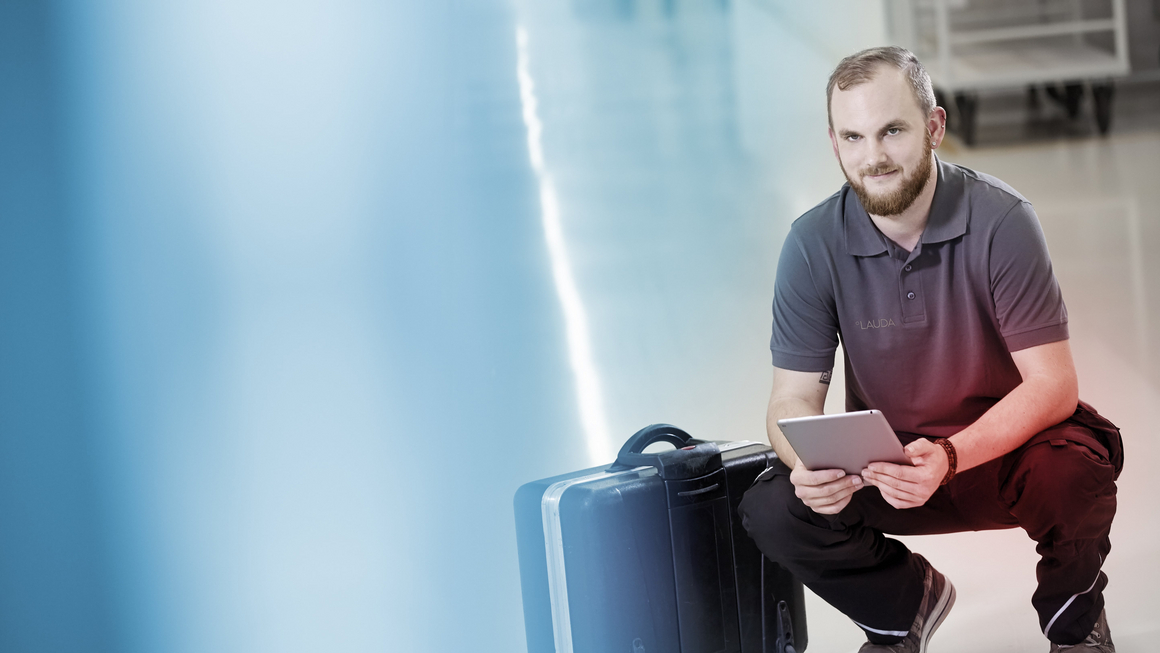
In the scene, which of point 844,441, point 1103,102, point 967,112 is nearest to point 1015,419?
point 844,441

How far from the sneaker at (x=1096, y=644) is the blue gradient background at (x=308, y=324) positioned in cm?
75

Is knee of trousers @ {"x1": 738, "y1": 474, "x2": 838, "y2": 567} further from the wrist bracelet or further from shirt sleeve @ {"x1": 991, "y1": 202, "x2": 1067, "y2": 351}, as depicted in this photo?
shirt sleeve @ {"x1": 991, "y1": 202, "x2": 1067, "y2": 351}

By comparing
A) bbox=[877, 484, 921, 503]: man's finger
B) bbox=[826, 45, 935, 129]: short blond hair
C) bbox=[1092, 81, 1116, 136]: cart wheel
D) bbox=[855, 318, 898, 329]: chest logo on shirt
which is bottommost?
bbox=[877, 484, 921, 503]: man's finger

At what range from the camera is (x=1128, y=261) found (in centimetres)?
308

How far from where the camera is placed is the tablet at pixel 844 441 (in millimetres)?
1096

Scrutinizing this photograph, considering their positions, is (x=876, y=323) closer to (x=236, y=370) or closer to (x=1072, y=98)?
(x=236, y=370)

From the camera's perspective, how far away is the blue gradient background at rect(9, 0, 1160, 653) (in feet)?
5.73

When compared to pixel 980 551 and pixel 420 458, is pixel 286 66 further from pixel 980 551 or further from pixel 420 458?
pixel 980 551

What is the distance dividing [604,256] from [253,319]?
122 centimetres

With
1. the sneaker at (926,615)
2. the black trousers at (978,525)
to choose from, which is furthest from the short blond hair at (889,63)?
the sneaker at (926,615)

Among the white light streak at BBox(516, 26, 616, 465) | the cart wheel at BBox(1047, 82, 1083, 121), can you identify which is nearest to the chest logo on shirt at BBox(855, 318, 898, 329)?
the white light streak at BBox(516, 26, 616, 465)

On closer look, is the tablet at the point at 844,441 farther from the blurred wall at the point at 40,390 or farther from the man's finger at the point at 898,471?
the blurred wall at the point at 40,390

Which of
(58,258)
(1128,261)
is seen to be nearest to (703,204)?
(1128,261)

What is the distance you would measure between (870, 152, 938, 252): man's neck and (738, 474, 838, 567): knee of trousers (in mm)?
324
